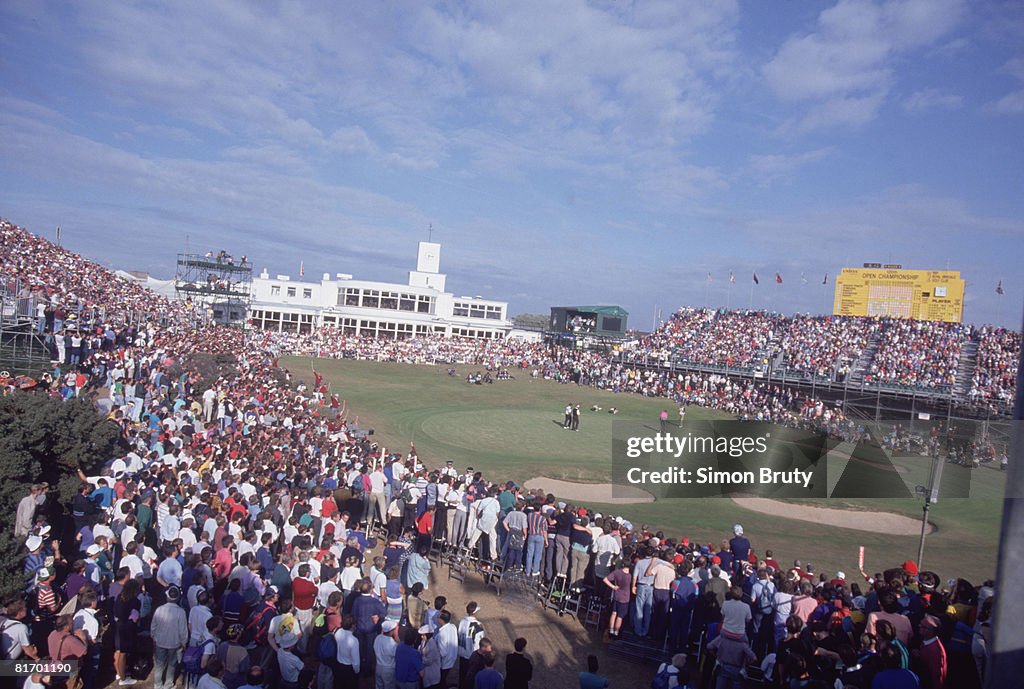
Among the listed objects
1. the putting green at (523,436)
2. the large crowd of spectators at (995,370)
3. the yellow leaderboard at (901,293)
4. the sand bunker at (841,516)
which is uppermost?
the yellow leaderboard at (901,293)

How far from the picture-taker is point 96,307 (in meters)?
25.2

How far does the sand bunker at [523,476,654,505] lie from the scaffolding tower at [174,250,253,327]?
130ft

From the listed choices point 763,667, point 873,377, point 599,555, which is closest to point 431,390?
point 873,377

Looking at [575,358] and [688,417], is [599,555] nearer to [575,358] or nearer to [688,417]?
[688,417]

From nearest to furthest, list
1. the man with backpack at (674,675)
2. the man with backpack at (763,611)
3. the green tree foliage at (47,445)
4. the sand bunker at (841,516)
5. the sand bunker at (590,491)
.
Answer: the man with backpack at (674,675) → the man with backpack at (763,611) → the green tree foliage at (47,445) → the sand bunker at (841,516) → the sand bunker at (590,491)

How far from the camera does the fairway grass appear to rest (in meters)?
15.3

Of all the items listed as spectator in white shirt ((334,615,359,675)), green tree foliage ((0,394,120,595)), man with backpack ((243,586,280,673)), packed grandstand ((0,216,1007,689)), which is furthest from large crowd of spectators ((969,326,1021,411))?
green tree foliage ((0,394,120,595))

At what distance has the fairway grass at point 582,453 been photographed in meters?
15.3

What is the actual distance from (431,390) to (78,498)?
27961mm

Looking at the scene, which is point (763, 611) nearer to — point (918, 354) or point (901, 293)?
point (918, 354)

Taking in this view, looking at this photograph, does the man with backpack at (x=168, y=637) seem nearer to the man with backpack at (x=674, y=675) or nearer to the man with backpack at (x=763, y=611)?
the man with backpack at (x=674, y=675)

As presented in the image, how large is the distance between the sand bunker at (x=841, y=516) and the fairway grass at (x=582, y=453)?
41 centimetres

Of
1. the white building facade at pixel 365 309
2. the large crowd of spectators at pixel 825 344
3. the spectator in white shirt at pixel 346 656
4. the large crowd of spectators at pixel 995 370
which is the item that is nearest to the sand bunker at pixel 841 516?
the spectator in white shirt at pixel 346 656

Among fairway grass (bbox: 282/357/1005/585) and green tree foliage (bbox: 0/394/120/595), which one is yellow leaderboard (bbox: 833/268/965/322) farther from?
green tree foliage (bbox: 0/394/120/595)
